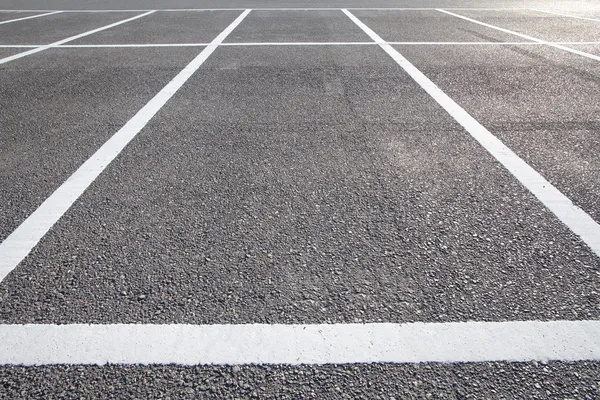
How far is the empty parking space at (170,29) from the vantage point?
841 centimetres

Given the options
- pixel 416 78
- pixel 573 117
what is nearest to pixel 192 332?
pixel 573 117

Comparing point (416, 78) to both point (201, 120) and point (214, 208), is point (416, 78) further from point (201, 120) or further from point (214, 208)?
point (214, 208)

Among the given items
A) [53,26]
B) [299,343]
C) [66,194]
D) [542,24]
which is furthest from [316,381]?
[53,26]

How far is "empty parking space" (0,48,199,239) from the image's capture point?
3.08 m

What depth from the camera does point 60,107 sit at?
4.62 m

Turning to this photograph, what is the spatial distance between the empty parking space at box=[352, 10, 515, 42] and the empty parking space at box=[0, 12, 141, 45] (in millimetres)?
6374

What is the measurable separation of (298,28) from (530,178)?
770 centimetres

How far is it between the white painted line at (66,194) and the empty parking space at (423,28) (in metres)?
5.49

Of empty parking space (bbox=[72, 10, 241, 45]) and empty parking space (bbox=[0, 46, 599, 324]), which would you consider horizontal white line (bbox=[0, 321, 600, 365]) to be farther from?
empty parking space (bbox=[72, 10, 241, 45])

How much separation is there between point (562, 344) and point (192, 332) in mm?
1479

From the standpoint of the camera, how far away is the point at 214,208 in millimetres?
2738

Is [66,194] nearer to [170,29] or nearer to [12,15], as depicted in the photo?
[170,29]

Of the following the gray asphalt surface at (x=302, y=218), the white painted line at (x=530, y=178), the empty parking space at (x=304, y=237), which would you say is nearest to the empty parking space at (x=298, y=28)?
the gray asphalt surface at (x=302, y=218)

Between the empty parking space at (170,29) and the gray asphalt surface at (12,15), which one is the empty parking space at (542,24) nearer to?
the empty parking space at (170,29)
